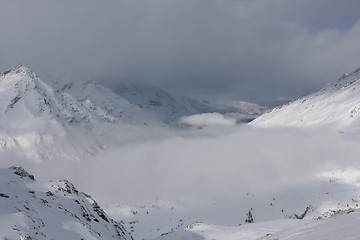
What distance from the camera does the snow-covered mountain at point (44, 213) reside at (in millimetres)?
18409

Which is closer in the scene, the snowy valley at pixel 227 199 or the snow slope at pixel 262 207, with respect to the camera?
the snowy valley at pixel 227 199

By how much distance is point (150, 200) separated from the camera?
98.4 metres

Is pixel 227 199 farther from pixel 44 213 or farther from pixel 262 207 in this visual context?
pixel 44 213

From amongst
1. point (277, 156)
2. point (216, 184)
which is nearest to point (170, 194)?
point (216, 184)

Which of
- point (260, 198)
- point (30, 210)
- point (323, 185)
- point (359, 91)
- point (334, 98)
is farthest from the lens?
point (334, 98)

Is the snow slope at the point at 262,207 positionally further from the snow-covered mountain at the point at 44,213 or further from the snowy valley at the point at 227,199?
the snow-covered mountain at the point at 44,213

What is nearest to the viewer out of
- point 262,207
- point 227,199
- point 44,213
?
point 44,213

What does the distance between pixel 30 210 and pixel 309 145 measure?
358 feet

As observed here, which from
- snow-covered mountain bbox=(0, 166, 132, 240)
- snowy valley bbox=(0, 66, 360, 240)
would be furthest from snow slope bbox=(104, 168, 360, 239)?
snow-covered mountain bbox=(0, 166, 132, 240)

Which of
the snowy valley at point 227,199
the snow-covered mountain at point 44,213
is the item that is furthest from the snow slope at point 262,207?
the snow-covered mountain at point 44,213

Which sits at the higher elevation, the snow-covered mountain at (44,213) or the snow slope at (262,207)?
the snow slope at (262,207)

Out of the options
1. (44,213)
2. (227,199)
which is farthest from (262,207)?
(44,213)

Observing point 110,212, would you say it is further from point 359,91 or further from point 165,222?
point 359,91

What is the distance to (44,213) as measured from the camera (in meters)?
22.4
